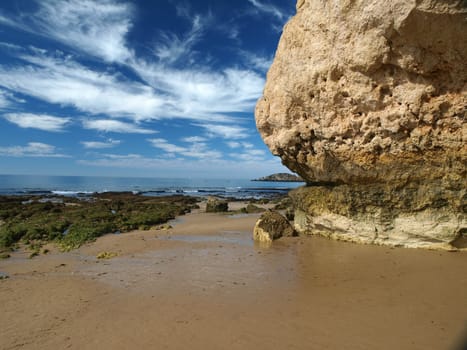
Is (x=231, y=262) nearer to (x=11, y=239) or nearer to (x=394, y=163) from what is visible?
(x=394, y=163)

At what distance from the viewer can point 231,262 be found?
8.47m

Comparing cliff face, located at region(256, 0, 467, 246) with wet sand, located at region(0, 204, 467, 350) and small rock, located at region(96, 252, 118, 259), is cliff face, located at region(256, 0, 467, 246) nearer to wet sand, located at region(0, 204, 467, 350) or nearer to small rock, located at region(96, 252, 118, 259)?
wet sand, located at region(0, 204, 467, 350)

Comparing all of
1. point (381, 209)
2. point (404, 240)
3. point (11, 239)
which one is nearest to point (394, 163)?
point (381, 209)

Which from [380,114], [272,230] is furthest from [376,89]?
[272,230]

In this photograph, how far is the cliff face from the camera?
6922 millimetres

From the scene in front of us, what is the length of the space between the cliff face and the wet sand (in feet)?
3.37

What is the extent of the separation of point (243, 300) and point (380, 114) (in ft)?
19.8

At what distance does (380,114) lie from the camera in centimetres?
821

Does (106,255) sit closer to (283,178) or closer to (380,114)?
(380,114)

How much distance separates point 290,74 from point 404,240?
20.1ft

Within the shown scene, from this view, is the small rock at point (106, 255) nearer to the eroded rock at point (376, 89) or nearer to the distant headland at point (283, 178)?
the eroded rock at point (376, 89)

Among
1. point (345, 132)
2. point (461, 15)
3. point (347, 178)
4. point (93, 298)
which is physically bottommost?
point (93, 298)

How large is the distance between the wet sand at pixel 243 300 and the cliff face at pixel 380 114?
103 centimetres

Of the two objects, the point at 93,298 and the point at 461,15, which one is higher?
the point at 461,15
